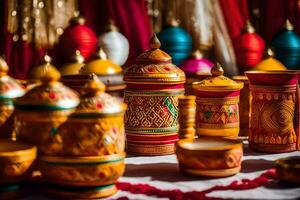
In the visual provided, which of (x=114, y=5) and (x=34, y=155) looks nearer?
(x=34, y=155)

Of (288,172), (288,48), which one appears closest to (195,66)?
(288,48)

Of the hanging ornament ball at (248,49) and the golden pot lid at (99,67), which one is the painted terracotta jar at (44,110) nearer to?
the golden pot lid at (99,67)

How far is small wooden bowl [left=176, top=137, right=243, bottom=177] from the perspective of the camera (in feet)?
4.61

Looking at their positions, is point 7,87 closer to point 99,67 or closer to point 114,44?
point 99,67

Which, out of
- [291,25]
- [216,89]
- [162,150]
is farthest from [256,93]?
[291,25]

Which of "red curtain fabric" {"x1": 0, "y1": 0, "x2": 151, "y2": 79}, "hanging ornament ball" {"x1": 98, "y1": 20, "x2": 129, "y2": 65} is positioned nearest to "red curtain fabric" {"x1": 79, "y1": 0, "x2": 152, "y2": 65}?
"red curtain fabric" {"x1": 0, "y1": 0, "x2": 151, "y2": 79}

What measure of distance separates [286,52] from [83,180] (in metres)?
1.62

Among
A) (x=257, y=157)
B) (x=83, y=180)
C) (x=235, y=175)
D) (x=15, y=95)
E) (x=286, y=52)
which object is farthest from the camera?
(x=286, y=52)

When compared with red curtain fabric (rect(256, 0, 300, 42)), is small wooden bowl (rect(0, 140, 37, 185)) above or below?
below

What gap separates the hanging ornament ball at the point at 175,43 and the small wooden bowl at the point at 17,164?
1363 millimetres

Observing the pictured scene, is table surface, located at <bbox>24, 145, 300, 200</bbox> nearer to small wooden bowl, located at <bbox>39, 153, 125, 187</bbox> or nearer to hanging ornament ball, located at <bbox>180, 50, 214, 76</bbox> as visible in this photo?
small wooden bowl, located at <bbox>39, 153, 125, 187</bbox>

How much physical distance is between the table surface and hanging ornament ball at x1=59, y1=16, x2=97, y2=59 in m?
0.94

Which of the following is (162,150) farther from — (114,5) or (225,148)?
(114,5)

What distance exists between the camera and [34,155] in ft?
4.09
